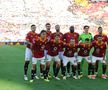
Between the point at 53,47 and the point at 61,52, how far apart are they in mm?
484

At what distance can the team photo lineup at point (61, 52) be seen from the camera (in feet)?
37.5

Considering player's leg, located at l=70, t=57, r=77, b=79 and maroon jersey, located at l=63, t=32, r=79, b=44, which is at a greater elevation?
maroon jersey, located at l=63, t=32, r=79, b=44

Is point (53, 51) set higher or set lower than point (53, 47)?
lower

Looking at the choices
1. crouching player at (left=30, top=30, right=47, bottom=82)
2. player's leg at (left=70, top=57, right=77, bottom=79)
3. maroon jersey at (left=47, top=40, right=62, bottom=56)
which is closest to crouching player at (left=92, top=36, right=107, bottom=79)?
player's leg at (left=70, top=57, right=77, bottom=79)

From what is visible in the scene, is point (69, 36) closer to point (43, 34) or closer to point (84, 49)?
point (84, 49)

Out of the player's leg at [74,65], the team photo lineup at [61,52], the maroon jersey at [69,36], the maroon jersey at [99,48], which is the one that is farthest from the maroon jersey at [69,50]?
the maroon jersey at [99,48]

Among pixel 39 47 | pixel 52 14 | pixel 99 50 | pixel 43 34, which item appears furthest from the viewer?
pixel 52 14

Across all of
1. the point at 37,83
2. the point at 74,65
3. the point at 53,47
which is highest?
the point at 53,47

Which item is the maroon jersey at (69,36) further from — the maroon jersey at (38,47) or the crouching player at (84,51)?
the maroon jersey at (38,47)

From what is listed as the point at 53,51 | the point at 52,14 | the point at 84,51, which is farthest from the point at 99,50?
the point at 52,14

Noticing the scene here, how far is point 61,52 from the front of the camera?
39.6 ft

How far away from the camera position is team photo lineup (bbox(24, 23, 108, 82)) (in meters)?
11.4

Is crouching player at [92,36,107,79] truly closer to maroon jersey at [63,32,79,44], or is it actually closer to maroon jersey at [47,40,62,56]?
maroon jersey at [63,32,79,44]

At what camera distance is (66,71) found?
41.3ft
